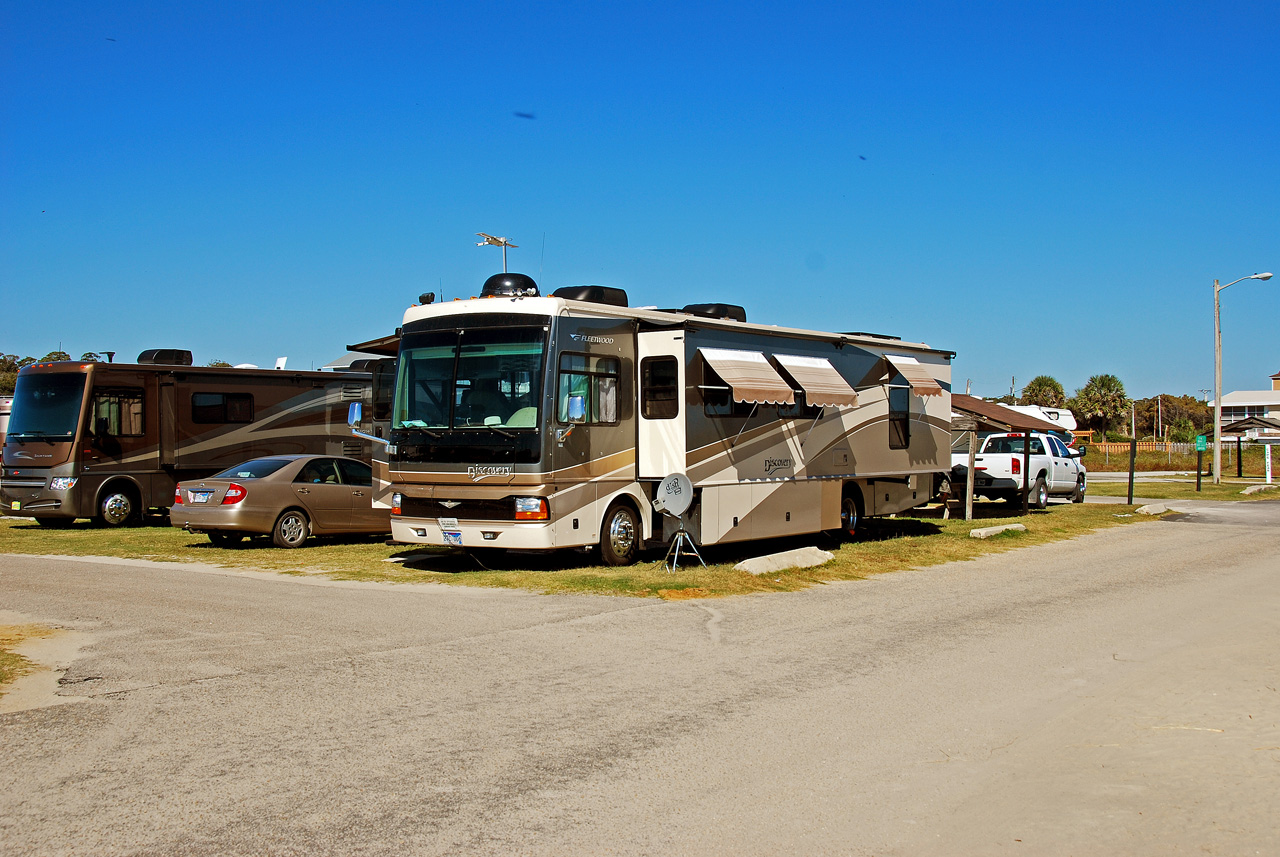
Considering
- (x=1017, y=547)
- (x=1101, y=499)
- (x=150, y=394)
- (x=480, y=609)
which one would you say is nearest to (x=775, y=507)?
(x=1017, y=547)

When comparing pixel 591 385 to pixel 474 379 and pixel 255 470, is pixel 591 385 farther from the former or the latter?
pixel 255 470

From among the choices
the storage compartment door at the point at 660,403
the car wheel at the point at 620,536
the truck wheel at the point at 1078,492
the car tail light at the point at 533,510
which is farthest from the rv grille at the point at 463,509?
the truck wheel at the point at 1078,492

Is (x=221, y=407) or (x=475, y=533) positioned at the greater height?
(x=221, y=407)

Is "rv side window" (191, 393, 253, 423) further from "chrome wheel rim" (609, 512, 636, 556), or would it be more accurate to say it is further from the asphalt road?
"chrome wheel rim" (609, 512, 636, 556)

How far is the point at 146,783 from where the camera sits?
5418 mm

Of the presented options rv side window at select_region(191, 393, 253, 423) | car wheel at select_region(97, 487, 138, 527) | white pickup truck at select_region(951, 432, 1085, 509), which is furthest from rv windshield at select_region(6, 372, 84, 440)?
white pickup truck at select_region(951, 432, 1085, 509)

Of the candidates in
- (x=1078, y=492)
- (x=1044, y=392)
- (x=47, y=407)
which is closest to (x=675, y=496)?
(x=47, y=407)

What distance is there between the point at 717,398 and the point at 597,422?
6.34ft

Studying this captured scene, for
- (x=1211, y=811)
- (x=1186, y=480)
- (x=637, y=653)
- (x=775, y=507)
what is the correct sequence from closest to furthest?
(x=1211, y=811) < (x=637, y=653) < (x=775, y=507) < (x=1186, y=480)

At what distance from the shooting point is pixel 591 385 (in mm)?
14148

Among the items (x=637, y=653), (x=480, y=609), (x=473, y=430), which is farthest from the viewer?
(x=473, y=430)

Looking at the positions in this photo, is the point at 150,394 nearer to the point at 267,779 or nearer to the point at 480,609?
the point at 480,609

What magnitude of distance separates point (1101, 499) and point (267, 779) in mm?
30219

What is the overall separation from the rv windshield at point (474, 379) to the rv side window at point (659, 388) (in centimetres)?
183
